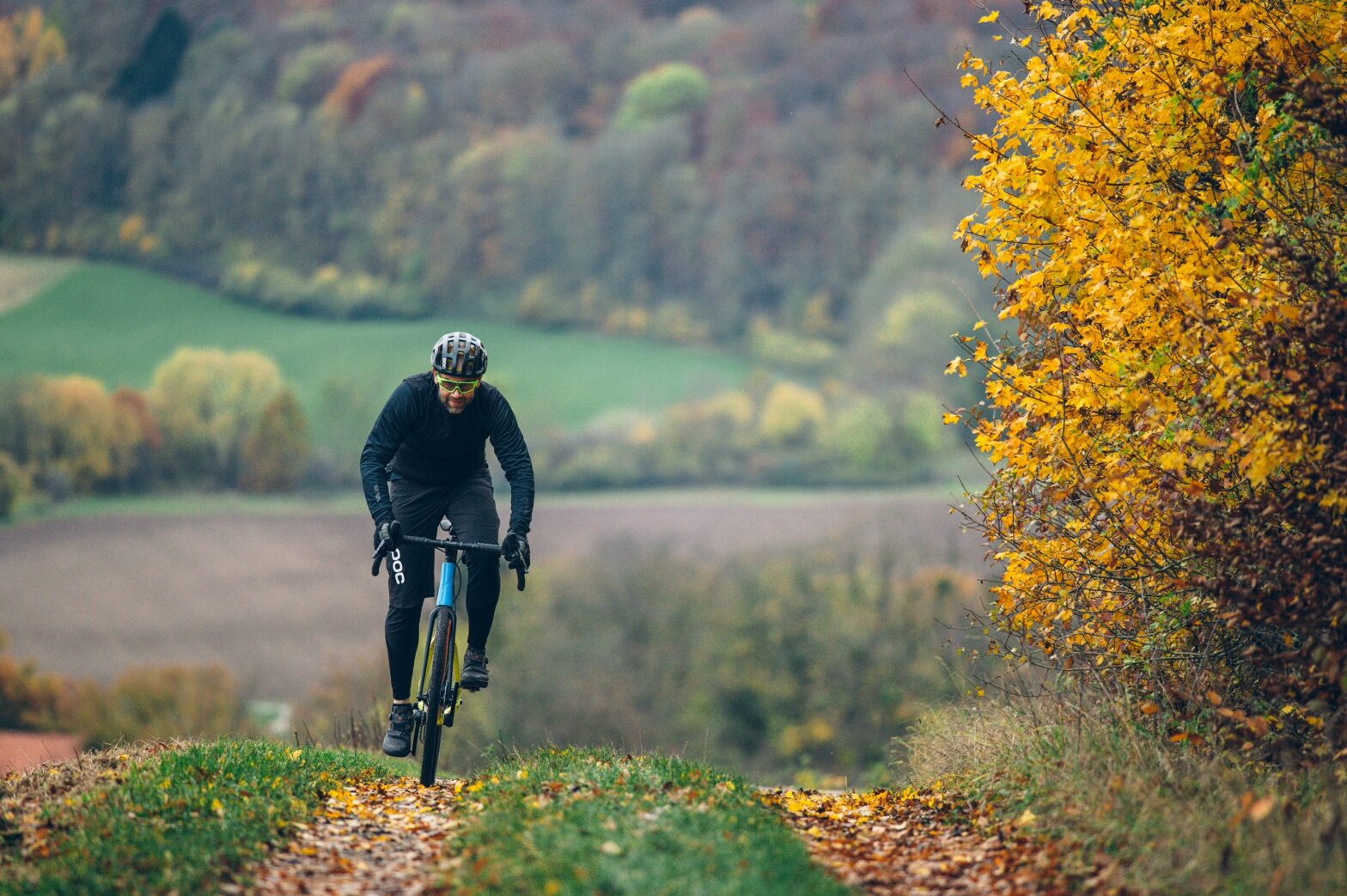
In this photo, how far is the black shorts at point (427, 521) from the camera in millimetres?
7730

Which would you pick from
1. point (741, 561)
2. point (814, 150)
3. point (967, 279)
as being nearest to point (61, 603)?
point (741, 561)

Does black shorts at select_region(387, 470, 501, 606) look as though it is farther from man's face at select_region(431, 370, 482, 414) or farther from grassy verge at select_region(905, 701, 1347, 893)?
grassy verge at select_region(905, 701, 1347, 893)

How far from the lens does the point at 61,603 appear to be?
68125mm

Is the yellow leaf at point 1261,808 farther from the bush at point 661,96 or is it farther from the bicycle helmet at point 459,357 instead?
the bush at point 661,96

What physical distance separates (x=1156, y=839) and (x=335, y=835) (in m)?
3.72

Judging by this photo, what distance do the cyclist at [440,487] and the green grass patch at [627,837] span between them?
40.9 inches

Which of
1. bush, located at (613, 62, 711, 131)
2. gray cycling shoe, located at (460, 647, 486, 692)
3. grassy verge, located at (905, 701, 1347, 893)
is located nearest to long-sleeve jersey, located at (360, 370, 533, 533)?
gray cycling shoe, located at (460, 647, 486, 692)

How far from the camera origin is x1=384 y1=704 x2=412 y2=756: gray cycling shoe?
25.8 ft

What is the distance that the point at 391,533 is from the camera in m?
7.37

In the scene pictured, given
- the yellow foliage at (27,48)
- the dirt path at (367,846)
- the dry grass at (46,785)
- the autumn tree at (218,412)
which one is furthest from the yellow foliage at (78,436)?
the dirt path at (367,846)

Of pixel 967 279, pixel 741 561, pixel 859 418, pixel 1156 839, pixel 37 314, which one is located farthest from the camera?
pixel 37 314

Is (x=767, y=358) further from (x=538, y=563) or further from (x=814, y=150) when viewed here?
(x=538, y=563)

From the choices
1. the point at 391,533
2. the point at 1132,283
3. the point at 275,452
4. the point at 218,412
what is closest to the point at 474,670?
the point at 391,533

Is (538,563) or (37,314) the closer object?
(538,563)
